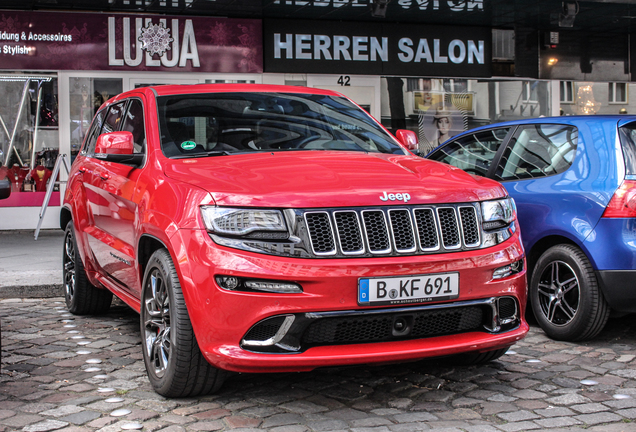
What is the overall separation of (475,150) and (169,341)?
139 inches

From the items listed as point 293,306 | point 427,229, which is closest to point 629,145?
point 427,229

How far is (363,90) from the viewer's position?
44.7 ft

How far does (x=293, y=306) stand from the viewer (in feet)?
11.6

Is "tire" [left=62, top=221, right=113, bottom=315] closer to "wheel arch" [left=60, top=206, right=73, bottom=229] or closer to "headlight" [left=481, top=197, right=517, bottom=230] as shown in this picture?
"wheel arch" [left=60, top=206, right=73, bottom=229]

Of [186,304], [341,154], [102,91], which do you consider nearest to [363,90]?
[102,91]

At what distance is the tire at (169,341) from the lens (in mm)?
3824

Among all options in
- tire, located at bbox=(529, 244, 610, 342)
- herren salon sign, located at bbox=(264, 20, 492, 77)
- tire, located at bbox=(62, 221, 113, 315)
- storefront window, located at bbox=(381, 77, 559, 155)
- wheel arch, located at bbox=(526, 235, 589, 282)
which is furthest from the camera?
storefront window, located at bbox=(381, 77, 559, 155)

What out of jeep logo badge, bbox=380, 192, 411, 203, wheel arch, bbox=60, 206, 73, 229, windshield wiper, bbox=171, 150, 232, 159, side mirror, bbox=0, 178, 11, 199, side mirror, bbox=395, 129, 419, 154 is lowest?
wheel arch, bbox=60, 206, 73, 229

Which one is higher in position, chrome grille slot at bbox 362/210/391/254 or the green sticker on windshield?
the green sticker on windshield

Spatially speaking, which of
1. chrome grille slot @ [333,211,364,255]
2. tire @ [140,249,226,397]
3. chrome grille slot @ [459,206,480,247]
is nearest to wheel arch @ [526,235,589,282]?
chrome grille slot @ [459,206,480,247]

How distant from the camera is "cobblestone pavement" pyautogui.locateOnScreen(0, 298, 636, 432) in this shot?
374 centimetres

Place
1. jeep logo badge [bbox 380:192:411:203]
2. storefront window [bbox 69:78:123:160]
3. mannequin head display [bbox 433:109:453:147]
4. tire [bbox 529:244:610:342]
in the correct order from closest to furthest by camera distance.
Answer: jeep logo badge [bbox 380:192:411:203] < tire [bbox 529:244:610:342] < storefront window [bbox 69:78:123:160] < mannequin head display [bbox 433:109:453:147]

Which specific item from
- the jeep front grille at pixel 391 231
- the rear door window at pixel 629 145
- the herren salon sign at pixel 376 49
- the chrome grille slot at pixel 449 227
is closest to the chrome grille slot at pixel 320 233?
the jeep front grille at pixel 391 231

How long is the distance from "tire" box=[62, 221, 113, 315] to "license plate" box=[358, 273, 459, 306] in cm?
332
